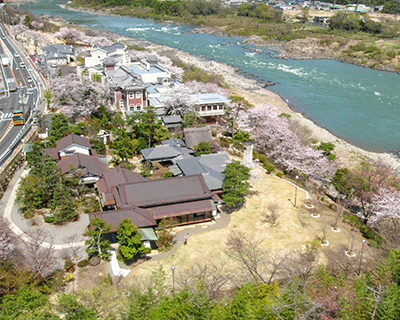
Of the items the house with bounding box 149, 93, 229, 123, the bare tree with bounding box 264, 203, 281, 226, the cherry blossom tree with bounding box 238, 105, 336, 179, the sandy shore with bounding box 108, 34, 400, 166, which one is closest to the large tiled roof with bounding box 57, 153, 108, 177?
the bare tree with bounding box 264, 203, 281, 226

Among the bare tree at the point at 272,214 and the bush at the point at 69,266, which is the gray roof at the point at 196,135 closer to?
the bare tree at the point at 272,214

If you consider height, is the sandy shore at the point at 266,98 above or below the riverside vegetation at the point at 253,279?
below

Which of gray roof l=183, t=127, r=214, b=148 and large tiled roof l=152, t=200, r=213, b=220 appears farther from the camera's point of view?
gray roof l=183, t=127, r=214, b=148

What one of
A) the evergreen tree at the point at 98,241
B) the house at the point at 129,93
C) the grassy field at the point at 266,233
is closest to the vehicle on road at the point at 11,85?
the house at the point at 129,93

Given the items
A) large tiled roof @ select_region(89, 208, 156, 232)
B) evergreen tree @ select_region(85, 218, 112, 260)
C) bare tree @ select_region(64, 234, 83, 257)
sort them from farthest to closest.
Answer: large tiled roof @ select_region(89, 208, 156, 232)
bare tree @ select_region(64, 234, 83, 257)
evergreen tree @ select_region(85, 218, 112, 260)

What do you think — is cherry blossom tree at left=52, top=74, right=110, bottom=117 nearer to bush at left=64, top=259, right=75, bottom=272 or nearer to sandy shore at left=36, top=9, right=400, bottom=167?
sandy shore at left=36, top=9, right=400, bottom=167

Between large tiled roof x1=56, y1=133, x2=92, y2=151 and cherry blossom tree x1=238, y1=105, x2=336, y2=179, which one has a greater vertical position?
large tiled roof x1=56, y1=133, x2=92, y2=151

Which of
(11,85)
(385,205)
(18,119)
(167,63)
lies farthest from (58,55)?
(385,205)

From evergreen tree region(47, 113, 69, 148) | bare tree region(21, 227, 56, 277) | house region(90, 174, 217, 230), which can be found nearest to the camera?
bare tree region(21, 227, 56, 277)
